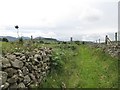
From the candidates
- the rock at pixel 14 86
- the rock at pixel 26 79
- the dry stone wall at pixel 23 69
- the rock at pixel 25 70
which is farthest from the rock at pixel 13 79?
the rock at pixel 25 70

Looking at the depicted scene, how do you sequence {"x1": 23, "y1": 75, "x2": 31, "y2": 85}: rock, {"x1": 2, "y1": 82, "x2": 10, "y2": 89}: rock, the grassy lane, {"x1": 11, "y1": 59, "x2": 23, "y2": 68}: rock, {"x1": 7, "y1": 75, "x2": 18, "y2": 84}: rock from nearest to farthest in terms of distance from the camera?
{"x1": 2, "y1": 82, "x2": 10, "y2": 89}: rock → {"x1": 7, "y1": 75, "x2": 18, "y2": 84}: rock → {"x1": 11, "y1": 59, "x2": 23, "y2": 68}: rock → {"x1": 23, "y1": 75, "x2": 31, "y2": 85}: rock → the grassy lane

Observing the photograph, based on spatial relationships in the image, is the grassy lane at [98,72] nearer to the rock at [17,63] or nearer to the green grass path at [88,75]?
the green grass path at [88,75]

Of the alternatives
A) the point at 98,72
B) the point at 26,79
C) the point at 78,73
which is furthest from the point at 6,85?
the point at 98,72

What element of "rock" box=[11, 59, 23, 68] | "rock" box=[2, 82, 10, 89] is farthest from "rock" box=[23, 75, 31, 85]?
"rock" box=[2, 82, 10, 89]

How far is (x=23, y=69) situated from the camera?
11.8 metres

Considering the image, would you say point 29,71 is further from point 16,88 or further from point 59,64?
point 59,64

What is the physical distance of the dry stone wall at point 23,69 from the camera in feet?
33.3

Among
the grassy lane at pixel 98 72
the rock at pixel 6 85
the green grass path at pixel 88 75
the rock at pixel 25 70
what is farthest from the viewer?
the grassy lane at pixel 98 72

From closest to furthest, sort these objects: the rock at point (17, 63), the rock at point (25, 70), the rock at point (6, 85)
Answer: the rock at point (6, 85), the rock at point (17, 63), the rock at point (25, 70)

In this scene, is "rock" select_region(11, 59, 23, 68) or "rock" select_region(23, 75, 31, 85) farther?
"rock" select_region(23, 75, 31, 85)

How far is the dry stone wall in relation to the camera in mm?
10139

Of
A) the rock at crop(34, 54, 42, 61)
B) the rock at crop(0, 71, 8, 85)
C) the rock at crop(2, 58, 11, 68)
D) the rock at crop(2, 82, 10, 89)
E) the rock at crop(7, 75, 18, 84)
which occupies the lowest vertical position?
the rock at crop(2, 82, 10, 89)

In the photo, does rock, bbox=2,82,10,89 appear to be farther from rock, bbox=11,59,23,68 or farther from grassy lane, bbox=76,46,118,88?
grassy lane, bbox=76,46,118,88

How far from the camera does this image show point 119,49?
2200 centimetres
